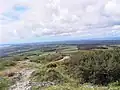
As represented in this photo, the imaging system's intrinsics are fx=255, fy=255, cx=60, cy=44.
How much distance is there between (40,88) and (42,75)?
11171 mm

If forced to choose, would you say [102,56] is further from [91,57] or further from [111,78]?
[111,78]

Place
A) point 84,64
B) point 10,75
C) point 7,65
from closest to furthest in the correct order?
point 84,64 < point 10,75 < point 7,65

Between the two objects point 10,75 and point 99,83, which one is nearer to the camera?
point 99,83

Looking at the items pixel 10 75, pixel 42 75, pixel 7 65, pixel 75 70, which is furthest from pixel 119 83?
pixel 7 65

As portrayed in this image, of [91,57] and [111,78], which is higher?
[91,57]

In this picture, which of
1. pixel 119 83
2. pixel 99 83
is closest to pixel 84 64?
pixel 99 83

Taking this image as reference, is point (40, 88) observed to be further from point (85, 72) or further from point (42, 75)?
point (85, 72)

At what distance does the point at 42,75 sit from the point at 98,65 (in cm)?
996

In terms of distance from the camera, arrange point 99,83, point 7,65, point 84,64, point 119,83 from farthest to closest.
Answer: point 7,65 → point 84,64 → point 99,83 → point 119,83

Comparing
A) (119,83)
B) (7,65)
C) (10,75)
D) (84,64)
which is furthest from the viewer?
(7,65)

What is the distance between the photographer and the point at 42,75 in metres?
42.3

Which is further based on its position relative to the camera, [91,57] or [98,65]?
[91,57]

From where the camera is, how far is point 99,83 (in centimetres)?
4297

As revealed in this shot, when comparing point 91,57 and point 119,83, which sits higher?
point 91,57
